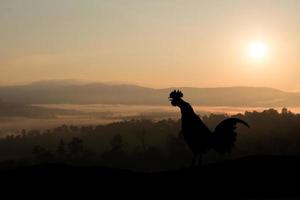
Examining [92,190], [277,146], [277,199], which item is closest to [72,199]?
[92,190]

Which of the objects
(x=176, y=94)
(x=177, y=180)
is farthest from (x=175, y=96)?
(x=177, y=180)

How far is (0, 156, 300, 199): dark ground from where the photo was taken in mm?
25922

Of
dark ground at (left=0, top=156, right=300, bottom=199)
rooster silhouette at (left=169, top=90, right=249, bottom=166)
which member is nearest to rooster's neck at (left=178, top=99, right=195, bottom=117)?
rooster silhouette at (left=169, top=90, right=249, bottom=166)

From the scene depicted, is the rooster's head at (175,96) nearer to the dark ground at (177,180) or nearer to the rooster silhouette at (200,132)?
the rooster silhouette at (200,132)

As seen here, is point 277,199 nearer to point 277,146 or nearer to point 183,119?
point 183,119

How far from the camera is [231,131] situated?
95.9 feet

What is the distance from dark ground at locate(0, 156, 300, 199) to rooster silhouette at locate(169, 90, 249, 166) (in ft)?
4.00

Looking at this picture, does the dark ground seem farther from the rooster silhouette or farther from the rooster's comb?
the rooster's comb

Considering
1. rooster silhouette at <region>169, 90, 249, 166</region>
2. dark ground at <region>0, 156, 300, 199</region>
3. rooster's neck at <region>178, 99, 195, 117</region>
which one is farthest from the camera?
rooster's neck at <region>178, 99, 195, 117</region>

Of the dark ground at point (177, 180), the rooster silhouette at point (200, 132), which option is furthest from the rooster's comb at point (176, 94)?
the dark ground at point (177, 180)

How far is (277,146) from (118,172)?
128926mm

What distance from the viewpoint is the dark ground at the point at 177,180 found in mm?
25922

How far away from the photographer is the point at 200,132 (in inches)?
1085

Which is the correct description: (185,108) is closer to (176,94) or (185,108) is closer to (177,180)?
(176,94)
